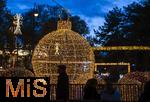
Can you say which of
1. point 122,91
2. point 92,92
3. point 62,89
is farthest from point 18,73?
point 92,92

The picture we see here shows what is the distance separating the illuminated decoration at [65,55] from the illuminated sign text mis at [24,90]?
12558 mm

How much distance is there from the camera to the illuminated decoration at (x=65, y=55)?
79.0 ft

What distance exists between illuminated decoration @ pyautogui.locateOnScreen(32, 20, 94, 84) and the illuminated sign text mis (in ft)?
41.2

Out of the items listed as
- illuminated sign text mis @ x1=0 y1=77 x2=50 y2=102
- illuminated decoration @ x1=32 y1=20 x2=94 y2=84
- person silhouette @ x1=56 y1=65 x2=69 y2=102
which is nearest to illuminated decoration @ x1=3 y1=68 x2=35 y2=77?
illuminated decoration @ x1=32 y1=20 x2=94 y2=84

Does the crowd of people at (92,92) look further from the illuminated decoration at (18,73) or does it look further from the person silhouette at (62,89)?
the illuminated decoration at (18,73)

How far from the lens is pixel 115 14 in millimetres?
79000

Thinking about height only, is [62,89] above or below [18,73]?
below

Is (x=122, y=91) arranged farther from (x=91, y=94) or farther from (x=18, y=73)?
(x=91, y=94)

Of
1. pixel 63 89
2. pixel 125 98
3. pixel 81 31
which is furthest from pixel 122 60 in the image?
pixel 63 89

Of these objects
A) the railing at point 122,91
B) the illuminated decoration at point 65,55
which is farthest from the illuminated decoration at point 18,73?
the railing at point 122,91

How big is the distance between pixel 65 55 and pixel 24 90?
44.2 ft

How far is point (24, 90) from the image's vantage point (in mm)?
11242

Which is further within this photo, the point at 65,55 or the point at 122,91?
the point at 65,55

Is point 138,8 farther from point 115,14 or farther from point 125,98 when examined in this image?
point 125,98
